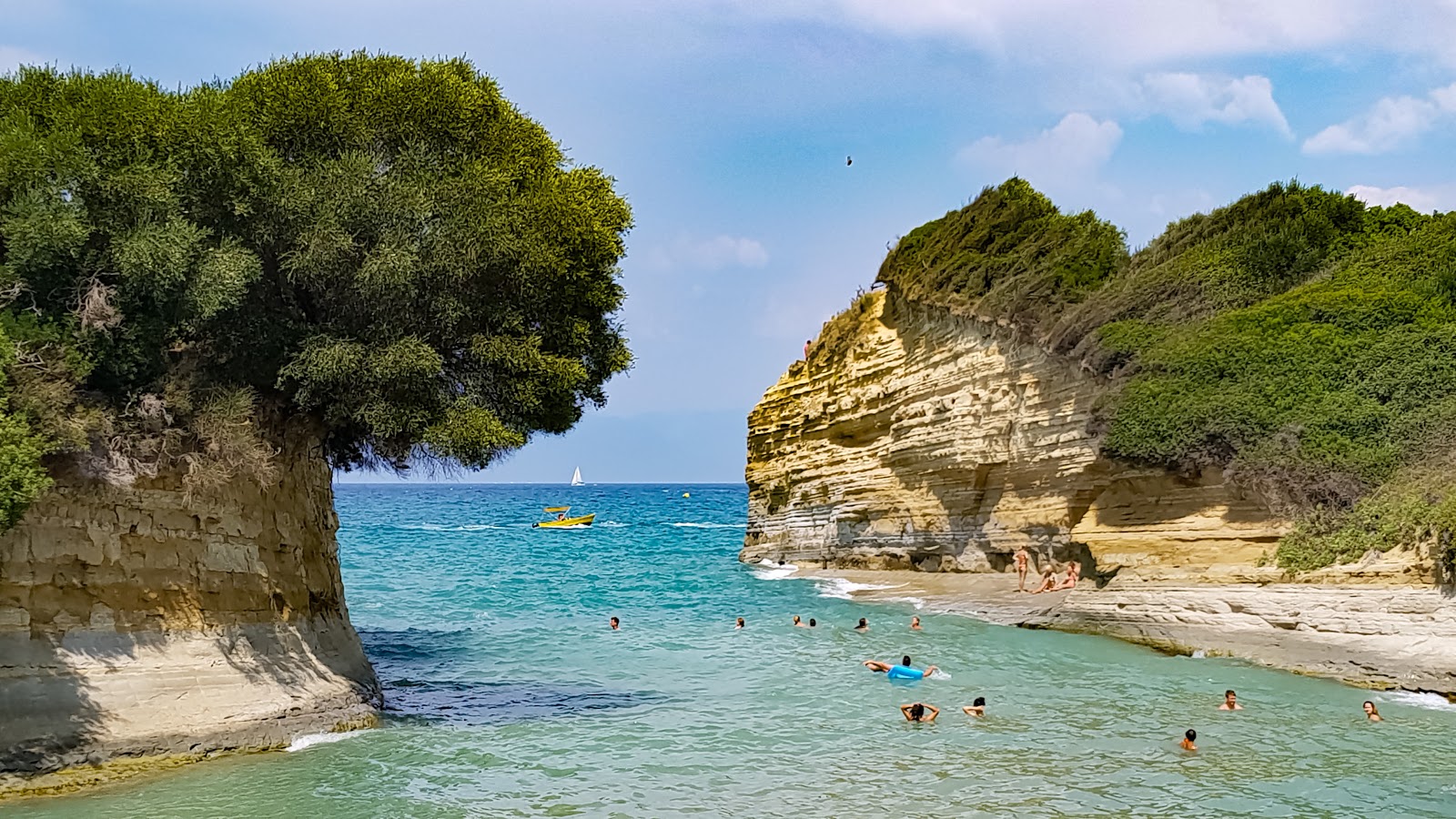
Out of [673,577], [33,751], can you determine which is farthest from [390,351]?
[673,577]

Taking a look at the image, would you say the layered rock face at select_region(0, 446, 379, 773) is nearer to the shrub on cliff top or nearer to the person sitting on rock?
the shrub on cliff top

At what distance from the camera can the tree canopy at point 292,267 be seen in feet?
45.7

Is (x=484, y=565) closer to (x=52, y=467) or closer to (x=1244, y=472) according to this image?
(x=1244, y=472)

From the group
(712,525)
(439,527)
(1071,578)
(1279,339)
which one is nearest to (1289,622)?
(1279,339)

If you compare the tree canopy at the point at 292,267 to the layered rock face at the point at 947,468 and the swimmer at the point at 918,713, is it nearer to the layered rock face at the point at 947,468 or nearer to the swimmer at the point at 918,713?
the swimmer at the point at 918,713

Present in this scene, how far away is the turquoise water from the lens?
13.6m

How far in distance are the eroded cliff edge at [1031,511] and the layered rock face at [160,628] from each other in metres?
16.7

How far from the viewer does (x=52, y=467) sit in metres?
13.6

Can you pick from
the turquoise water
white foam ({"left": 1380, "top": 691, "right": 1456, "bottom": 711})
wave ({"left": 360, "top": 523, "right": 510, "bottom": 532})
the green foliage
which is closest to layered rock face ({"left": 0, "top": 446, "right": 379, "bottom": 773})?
the turquoise water

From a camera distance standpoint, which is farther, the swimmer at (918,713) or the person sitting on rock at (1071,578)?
the person sitting on rock at (1071,578)

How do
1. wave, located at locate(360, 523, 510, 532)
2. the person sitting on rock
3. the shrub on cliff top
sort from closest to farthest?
the shrub on cliff top < the person sitting on rock < wave, located at locate(360, 523, 510, 532)

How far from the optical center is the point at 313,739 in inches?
618

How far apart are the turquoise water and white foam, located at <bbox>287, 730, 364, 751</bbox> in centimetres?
15

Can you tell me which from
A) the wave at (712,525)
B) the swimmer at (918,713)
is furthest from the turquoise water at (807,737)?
the wave at (712,525)
